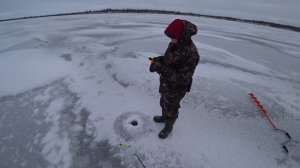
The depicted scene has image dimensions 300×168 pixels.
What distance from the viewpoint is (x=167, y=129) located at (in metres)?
3.37

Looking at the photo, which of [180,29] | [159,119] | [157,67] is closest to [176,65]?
[157,67]

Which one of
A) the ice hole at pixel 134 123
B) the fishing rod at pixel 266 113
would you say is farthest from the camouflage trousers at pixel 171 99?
the fishing rod at pixel 266 113

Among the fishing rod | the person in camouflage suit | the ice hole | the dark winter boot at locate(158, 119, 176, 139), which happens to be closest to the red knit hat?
the person in camouflage suit

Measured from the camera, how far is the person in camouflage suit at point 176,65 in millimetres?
2713

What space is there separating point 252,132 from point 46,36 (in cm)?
761

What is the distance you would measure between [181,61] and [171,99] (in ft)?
1.78

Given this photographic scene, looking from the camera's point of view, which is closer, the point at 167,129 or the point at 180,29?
the point at 180,29

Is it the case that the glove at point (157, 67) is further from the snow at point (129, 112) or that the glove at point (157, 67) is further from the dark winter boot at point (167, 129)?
the snow at point (129, 112)

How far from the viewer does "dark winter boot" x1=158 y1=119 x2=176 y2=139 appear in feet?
10.9

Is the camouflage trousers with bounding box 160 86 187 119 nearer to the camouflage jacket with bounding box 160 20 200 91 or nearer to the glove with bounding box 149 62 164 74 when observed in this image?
the camouflage jacket with bounding box 160 20 200 91

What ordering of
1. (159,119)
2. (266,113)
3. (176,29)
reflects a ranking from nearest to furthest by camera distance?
(176,29) → (159,119) → (266,113)

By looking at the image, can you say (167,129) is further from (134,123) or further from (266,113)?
(266,113)

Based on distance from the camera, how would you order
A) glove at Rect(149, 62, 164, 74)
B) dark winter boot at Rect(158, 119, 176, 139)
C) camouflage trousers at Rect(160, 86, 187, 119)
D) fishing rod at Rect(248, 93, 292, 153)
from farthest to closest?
fishing rod at Rect(248, 93, 292, 153) → dark winter boot at Rect(158, 119, 176, 139) → camouflage trousers at Rect(160, 86, 187, 119) → glove at Rect(149, 62, 164, 74)

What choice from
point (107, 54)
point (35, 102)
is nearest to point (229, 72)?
point (107, 54)
